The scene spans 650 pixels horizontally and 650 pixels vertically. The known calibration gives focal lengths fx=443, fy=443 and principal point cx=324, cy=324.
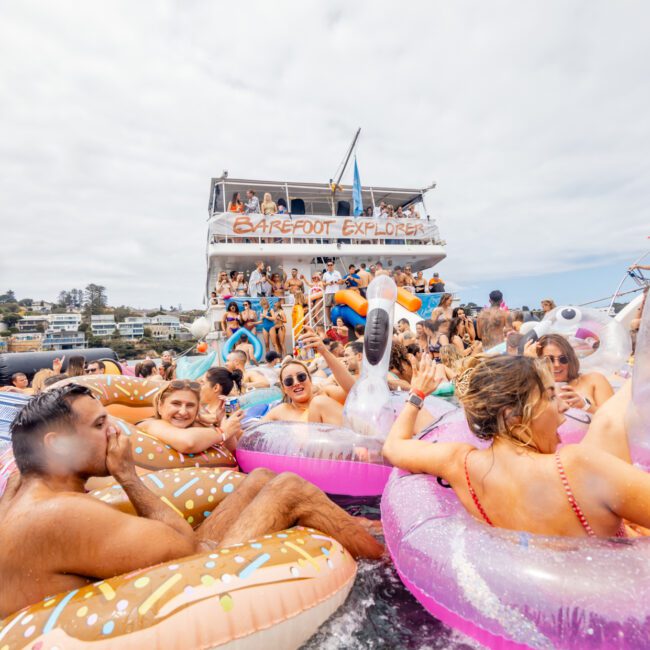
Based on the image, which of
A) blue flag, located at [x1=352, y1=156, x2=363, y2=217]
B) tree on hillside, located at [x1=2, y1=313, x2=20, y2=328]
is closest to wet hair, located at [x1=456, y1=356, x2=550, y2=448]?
blue flag, located at [x1=352, y1=156, x2=363, y2=217]

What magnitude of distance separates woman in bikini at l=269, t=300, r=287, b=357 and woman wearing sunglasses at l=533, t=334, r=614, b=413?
30.3 feet

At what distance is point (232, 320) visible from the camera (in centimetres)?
1138

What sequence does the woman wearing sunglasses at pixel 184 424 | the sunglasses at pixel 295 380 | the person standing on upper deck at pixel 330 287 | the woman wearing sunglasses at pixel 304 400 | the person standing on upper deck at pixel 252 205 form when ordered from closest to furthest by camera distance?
1. the woman wearing sunglasses at pixel 184 424
2. the woman wearing sunglasses at pixel 304 400
3. the sunglasses at pixel 295 380
4. the person standing on upper deck at pixel 330 287
5. the person standing on upper deck at pixel 252 205

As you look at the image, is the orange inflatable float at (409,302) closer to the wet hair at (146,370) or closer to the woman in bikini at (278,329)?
the woman in bikini at (278,329)

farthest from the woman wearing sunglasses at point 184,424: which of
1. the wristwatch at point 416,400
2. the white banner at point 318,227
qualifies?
the white banner at point 318,227

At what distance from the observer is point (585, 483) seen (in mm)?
1506

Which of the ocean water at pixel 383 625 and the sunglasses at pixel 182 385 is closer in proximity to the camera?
the ocean water at pixel 383 625

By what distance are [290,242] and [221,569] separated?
1459cm

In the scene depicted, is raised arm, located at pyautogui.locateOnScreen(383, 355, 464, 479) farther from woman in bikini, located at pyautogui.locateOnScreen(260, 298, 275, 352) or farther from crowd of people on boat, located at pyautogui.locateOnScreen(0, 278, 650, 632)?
woman in bikini, located at pyautogui.locateOnScreen(260, 298, 275, 352)

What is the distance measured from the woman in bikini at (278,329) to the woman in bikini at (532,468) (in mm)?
10167

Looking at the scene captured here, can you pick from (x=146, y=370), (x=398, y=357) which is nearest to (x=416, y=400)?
(x=398, y=357)

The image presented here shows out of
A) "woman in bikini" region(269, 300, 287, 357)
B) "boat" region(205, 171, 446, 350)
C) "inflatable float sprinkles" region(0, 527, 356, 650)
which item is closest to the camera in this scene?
"inflatable float sprinkles" region(0, 527, 356, 650)

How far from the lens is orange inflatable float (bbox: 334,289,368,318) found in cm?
1154

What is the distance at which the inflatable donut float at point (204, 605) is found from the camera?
1471 mm
